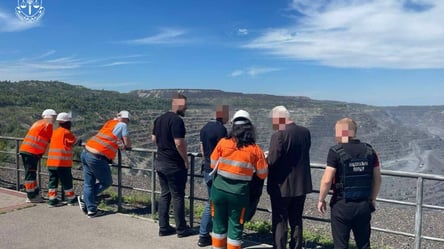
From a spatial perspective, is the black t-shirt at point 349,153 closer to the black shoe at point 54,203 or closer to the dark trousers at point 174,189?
the dark trousers at point 174,189

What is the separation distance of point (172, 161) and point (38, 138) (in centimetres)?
325

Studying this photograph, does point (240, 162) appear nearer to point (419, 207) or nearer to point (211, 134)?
point (211, 134)

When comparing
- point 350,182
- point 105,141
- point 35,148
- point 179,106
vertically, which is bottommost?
point 35,148

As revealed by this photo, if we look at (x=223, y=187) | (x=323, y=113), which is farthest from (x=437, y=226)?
(x=323, y=113)

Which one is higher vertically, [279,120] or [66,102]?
[66,102]

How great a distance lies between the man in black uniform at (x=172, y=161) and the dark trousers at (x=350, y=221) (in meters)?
2.10

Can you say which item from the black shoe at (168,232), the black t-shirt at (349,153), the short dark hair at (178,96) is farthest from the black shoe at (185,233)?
the black t-shirt at (349,153)

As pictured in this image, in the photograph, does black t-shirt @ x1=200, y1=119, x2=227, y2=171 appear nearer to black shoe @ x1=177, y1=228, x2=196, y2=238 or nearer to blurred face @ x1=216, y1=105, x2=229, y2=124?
blurred face @ x1=216, y1=105, x2=229, y2=124

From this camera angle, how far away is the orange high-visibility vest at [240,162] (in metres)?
4.21

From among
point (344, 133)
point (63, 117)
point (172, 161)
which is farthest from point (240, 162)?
point (63, 117)

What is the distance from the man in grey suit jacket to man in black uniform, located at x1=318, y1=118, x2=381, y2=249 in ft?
1.48

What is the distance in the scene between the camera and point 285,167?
4.46 metres

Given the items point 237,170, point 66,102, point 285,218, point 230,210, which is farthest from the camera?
point 66,102

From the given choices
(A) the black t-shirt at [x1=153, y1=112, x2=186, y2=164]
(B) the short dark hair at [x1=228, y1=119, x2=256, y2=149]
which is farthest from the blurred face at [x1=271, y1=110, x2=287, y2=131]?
(A) the black t-shirt at [x1=153, y1=112, x2=186, y2=164]
